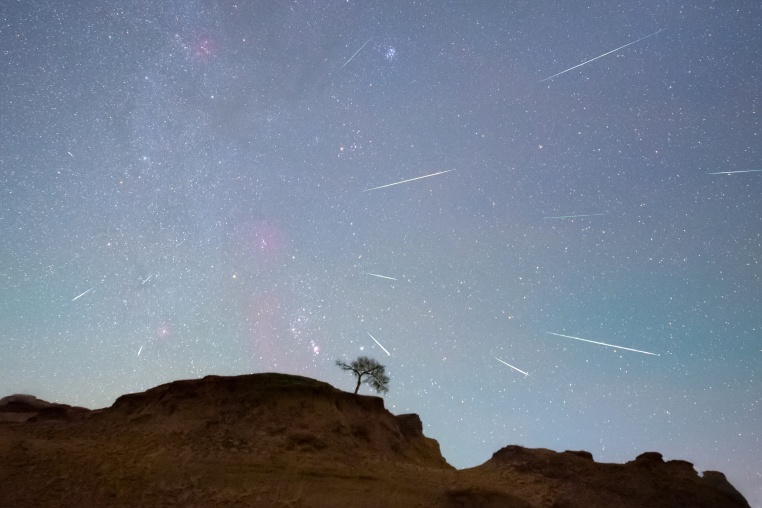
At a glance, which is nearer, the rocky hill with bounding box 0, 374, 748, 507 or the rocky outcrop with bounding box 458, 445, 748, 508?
the rocky hill with bounding box 0, 374, 748, 507

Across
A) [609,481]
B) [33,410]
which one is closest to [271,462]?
[609,481]

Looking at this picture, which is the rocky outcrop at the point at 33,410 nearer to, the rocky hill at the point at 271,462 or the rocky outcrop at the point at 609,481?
the rocky hill at the point at 271,462

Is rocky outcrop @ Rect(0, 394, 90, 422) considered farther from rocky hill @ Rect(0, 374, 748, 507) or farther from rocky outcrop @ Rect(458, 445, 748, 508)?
rocky outcrop @ Rect(458, 445, 748, 508)

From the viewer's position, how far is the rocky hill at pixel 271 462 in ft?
70.6

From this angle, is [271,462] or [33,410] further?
[33,410]

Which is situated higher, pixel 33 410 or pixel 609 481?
pixel 33 410

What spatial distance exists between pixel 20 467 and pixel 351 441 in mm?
17319

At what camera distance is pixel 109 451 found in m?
24.0

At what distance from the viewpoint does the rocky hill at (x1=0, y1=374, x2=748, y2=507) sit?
2153 centimetres

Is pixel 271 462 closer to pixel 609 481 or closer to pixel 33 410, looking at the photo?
pixel 609 481

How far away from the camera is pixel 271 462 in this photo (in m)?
23.4

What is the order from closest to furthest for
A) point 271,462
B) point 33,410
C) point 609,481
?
1. point 271,462
2. point 609,481
3. point 33,410

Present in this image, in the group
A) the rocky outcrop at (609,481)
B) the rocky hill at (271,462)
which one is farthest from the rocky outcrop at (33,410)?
the rocky outcrop at (609,481)

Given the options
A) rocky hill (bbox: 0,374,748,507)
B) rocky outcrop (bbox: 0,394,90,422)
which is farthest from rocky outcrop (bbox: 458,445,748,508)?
rocky outcrop (bbox: 0,394,90,422)
